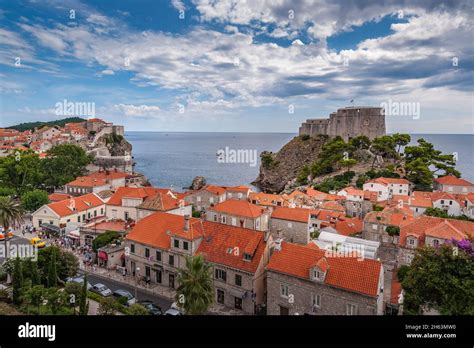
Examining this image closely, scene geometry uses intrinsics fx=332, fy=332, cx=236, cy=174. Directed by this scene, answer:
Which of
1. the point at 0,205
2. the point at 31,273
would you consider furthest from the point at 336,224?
the point at 0,205

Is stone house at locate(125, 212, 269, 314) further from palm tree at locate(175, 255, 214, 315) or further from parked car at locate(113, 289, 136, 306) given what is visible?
palm tree at locate(175, 255, 214, 315)

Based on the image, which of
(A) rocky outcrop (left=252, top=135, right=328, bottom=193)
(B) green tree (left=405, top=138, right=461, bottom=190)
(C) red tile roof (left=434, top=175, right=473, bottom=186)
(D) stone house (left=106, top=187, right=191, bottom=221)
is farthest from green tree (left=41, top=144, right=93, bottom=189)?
(C) red tile roof (left=434, top=175, right=473, bottom=186)

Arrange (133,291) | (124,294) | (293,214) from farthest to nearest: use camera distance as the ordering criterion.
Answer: (293,214), (133,291), (124,294)

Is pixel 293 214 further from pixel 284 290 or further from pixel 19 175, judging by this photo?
pixel 19 175

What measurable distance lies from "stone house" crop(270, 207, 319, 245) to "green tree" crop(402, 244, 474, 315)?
16329 mm

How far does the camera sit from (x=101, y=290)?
22141 millimetres

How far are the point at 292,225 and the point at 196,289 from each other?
793 inches

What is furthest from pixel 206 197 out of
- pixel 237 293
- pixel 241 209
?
pixel 237 293

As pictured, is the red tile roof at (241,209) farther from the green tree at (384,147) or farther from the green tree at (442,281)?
the green tree at (384,147)

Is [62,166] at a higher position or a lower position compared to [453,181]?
higher
